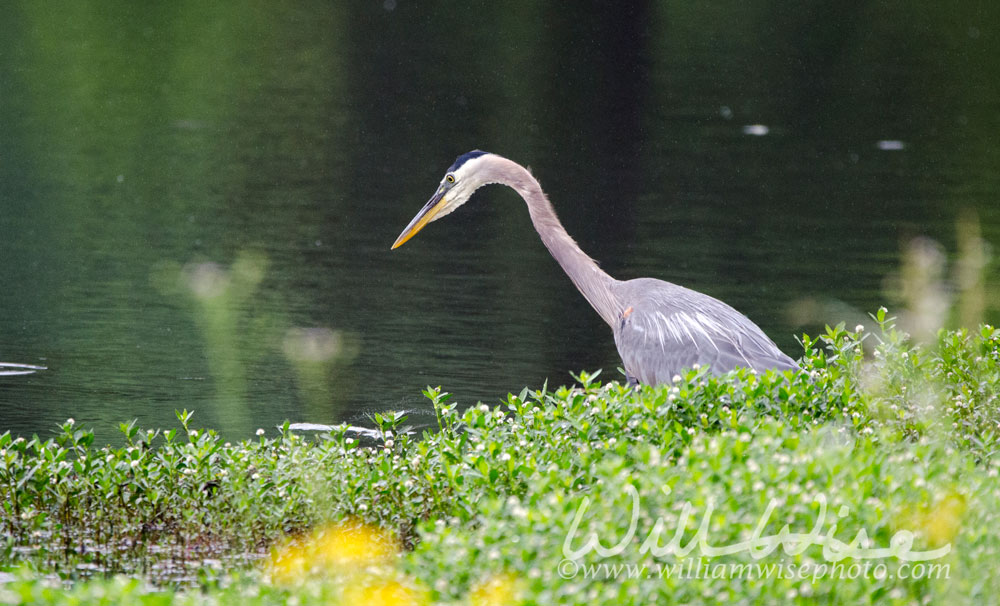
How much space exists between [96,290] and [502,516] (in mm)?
7937

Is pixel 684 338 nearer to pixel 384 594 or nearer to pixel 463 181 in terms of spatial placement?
pixel 463 181

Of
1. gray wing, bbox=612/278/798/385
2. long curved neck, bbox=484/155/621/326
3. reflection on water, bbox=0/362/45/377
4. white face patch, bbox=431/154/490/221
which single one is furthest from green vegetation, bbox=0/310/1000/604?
reflection on water, bbox=0/362/45/377

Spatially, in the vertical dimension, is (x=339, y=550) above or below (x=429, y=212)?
below

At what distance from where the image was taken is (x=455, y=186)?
9.34 m

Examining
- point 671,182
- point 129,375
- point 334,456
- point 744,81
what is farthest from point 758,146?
point 334,456

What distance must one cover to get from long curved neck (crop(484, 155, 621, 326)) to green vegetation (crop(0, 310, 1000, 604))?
1.99 meters

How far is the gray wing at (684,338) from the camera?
305 inches

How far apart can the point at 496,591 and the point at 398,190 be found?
13.3 meters

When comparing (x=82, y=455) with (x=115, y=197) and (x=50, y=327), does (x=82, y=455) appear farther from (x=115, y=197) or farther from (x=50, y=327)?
(x=115, y=197)

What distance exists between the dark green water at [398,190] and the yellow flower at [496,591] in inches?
42.7

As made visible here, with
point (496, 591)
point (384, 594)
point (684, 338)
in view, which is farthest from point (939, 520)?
point (684, 338)

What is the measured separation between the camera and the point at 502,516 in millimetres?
5145

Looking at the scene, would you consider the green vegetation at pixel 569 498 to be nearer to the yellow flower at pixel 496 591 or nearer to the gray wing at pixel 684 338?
Answer: the yellow flower at pixel 496 591

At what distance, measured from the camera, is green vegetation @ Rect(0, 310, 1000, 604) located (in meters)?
4.55
